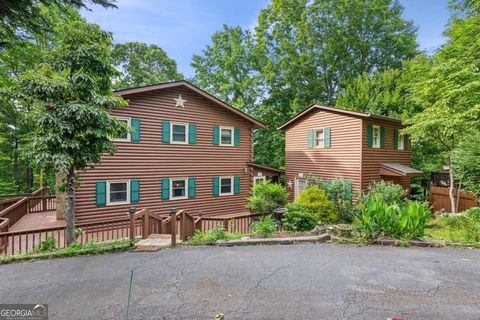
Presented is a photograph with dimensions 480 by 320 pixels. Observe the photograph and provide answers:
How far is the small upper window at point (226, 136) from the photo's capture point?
1385cm

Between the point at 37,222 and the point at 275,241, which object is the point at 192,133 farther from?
the point at 275,241

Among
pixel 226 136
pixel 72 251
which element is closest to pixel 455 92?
pixel 226 136

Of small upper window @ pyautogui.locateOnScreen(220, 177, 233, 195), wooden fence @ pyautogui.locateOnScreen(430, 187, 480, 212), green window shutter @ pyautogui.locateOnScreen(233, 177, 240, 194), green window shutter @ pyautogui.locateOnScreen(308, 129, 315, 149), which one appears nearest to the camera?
wooden fence @ pyautogui.locateOnScreen(430, 187, 480, 212)

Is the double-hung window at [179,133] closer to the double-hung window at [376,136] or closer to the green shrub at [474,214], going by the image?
the double-hung window at [376,136]

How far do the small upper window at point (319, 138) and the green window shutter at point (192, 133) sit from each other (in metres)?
7.37

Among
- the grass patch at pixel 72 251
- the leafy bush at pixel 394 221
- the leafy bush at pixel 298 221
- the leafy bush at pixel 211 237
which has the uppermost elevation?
the leafy bush at pixel 394 221

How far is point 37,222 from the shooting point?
9805 mm

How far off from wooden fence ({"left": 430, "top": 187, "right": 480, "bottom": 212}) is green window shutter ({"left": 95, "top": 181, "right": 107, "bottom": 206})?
16181mm

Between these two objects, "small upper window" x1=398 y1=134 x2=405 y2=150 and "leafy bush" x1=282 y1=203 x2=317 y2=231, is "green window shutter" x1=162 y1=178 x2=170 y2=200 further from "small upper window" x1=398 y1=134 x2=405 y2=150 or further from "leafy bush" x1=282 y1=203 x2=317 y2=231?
"small upper window" x1=398 y1=134 x2=405 y2=150

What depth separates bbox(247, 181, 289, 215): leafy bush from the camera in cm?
938

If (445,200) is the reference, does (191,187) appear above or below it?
above

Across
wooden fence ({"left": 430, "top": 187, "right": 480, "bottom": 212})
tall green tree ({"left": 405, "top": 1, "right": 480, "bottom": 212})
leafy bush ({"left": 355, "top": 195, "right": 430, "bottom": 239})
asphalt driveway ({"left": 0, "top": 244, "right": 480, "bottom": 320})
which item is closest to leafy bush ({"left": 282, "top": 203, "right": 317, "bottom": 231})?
leafy bush ({"left": 355, "top": 195, "right": 430, "bottom": 239})

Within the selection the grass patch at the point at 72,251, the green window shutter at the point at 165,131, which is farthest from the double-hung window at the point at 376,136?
the grass patch at the point at 72,251

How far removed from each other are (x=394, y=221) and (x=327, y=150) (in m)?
8.42
